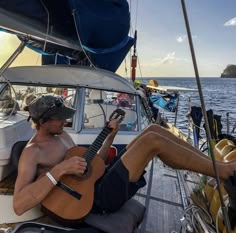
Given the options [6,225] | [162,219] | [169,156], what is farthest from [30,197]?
[162,219]

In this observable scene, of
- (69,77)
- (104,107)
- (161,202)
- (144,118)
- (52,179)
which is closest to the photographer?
(52,179)

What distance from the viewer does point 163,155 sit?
2.10m

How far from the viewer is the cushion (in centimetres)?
196

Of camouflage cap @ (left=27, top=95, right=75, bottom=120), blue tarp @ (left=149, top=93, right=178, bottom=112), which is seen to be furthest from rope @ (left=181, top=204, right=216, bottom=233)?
blue tarp @ (left=149, top=93, right=178, bottom=112)

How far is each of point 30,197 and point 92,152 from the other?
479 mm

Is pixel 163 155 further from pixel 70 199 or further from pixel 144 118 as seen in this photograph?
pixel 144 118

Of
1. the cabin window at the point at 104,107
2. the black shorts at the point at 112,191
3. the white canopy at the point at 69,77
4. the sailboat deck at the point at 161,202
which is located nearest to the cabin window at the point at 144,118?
the cabin window at the point at 104,107

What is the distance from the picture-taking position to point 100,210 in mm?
2084

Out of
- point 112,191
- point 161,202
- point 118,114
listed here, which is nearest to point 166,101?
point 161,202

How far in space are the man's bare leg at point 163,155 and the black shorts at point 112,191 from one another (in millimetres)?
68

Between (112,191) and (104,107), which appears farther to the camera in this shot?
(104,107)

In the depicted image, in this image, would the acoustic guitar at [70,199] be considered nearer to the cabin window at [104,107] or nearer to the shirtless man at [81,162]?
the shirtless man at [81,162]

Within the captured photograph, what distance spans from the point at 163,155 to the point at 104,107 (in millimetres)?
2194

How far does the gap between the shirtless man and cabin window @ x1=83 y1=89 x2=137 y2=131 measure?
5.87 feet
